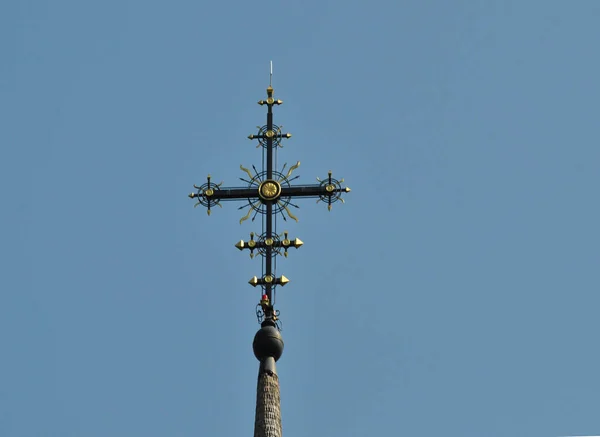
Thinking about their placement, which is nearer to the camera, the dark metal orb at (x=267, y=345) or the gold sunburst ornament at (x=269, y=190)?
the dark metal orb at (x=267, y=345)

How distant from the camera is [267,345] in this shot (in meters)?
33.8

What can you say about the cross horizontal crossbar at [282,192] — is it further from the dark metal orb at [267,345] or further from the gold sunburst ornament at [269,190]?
the dark metal orb at [267,345]

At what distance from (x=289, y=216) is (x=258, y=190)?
90 cm

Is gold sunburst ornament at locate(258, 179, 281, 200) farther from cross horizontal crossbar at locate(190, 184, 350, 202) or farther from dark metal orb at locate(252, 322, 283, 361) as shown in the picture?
dark metal orb at locate(252, 322, 283, 361)

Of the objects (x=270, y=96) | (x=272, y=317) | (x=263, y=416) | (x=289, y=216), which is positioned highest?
(x=270, y=96)

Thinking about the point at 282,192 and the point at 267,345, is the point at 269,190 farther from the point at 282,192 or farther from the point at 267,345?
the point at 267,345

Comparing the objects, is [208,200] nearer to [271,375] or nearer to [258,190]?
[258,190]

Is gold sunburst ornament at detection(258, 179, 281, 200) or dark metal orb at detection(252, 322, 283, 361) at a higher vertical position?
gold sunburst ornament at detection(258, 179, 281, 200)

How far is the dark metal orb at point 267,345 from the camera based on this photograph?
111 feet

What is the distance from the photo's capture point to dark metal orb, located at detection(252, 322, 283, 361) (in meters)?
33.8

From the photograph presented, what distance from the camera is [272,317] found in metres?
34.5

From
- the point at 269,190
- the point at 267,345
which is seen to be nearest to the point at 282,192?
the point at 269,190

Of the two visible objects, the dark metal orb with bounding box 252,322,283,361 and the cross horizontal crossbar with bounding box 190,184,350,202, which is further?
the cross horizontal crossbar with bounding box 190,184,350,202

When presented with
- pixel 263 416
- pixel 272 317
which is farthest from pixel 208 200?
pixel 263 416
